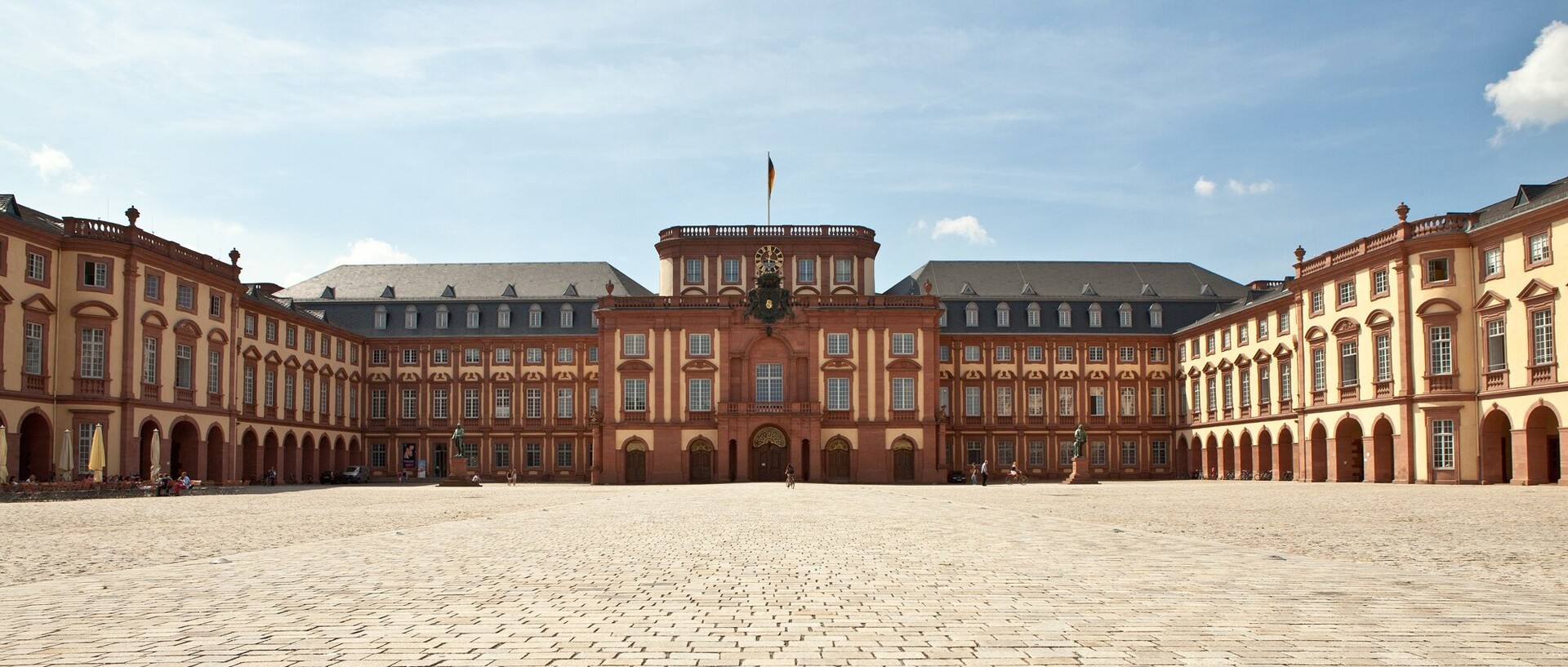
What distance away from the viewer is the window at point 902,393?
7731 centimetres

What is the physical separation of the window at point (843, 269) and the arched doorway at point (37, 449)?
155 feet

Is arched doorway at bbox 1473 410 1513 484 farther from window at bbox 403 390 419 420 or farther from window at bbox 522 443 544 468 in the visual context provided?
window at bbox 403 390 419 420

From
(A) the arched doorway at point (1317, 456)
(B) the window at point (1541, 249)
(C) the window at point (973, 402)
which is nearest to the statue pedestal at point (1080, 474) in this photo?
(C) the window at point (973, 402)

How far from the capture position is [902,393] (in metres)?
77.4

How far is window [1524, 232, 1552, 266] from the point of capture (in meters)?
48.0

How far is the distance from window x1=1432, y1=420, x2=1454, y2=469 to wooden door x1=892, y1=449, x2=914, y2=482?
1210 inches

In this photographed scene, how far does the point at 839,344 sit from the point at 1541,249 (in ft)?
128

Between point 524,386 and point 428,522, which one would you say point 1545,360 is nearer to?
point 428,522

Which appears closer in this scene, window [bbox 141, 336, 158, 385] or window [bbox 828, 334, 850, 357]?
window [bbox 141, 336, 158, 385]

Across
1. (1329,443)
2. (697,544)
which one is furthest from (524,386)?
(697,544)

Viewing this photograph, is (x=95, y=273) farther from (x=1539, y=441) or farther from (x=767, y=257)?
(x=1539, y=441)

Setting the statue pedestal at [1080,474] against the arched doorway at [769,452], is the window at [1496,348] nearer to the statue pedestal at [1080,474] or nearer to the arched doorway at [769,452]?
the statue pedestal at [1080,474]

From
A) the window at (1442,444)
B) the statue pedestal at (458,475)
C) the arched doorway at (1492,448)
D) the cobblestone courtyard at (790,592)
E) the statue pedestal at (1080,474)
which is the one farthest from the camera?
the statue pedestal at (1080,474)

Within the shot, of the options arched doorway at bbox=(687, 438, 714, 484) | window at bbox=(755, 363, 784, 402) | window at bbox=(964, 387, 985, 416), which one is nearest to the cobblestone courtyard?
arched doorway at bbox=(687, 438, 714, 484)
